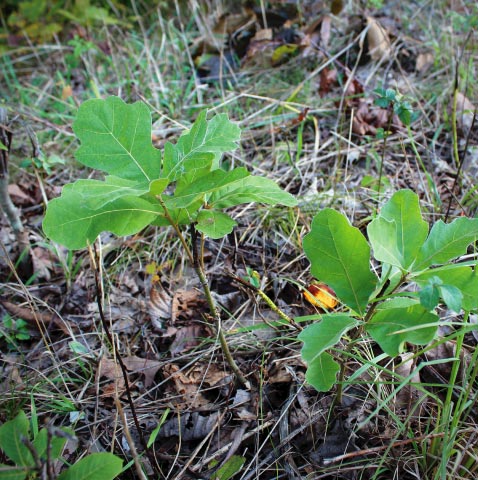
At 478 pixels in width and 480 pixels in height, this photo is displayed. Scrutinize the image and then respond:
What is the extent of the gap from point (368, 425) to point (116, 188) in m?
0.95

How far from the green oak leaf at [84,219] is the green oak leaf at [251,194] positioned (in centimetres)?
18

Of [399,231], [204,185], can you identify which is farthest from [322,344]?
[204,185]

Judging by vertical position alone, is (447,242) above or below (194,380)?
above

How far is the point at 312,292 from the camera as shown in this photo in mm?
1672

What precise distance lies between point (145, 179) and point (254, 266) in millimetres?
848

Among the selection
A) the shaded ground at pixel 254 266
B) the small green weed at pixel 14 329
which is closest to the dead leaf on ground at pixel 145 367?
the shaded ground at pixel 254 266

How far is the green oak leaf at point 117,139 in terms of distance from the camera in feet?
3.87

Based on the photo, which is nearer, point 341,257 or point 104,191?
point 104,191

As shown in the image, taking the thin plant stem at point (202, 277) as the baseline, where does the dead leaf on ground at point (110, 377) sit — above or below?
below

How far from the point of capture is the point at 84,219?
112 centimetres

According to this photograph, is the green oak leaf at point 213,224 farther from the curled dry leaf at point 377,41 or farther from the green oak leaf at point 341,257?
the curled dry leaf at point 377,41

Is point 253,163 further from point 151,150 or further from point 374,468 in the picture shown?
point 374,468

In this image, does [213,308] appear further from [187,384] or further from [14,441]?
[14,441]

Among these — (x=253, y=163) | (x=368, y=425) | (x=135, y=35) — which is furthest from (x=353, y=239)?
(x=135, y=35)
